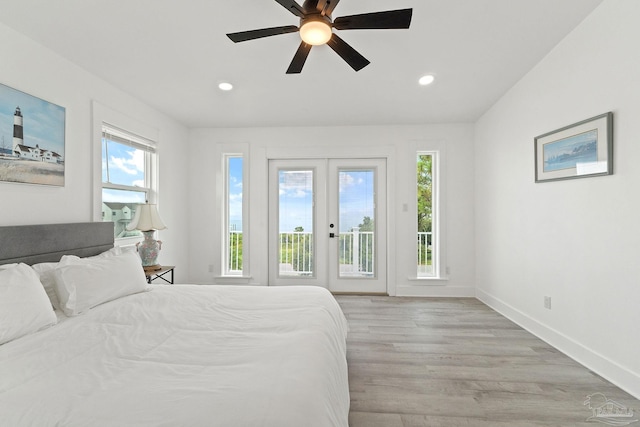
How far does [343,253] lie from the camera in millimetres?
4430

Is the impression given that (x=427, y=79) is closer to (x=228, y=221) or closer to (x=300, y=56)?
(x=300, y=56)

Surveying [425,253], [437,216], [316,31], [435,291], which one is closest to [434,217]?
[437,216]

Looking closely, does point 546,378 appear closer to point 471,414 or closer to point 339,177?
point 471,414

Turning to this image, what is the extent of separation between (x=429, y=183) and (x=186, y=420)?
4.66 meters

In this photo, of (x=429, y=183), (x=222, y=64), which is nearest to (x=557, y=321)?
(x=429, y=183)

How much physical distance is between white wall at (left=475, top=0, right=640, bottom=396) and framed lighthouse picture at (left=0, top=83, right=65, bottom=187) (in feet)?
14.1

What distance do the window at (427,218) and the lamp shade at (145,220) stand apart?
11.7ft

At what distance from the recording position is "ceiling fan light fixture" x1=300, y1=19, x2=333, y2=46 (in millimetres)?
1634

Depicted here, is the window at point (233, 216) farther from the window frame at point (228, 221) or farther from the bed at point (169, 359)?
the bed at point (169, 359)

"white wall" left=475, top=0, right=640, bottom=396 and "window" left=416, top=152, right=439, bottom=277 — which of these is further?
"window" left=416, top=152, right=439, bottom=277

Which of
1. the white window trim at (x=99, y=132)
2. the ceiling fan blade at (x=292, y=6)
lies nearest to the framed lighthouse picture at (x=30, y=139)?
the white window trim at (x=99, y=132)

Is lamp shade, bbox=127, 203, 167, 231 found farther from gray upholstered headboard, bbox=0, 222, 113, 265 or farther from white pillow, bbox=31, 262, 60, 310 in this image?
white pillow, bbox=31, 262, 60, 310

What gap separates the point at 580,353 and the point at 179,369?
2939 mm

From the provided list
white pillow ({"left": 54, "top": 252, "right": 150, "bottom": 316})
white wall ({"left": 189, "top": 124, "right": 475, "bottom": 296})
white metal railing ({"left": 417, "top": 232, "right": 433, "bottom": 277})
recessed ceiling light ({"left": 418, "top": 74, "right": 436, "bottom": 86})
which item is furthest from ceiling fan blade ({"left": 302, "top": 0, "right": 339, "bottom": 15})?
white metal railing ({"left": 417, "top": 232, "right": 433, "bottom": 277})
